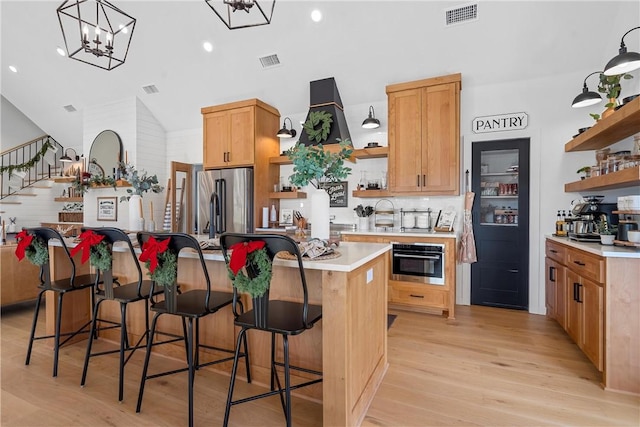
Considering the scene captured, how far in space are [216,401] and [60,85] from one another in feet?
23.0

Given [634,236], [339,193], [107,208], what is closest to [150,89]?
[107,208]

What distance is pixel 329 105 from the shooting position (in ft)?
15.3

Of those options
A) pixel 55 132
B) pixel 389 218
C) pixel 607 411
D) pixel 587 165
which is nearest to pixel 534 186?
pixel 587 165

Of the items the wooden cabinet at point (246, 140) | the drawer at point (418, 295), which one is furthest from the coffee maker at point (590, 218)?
the wooden cabinet at point (246, 140)

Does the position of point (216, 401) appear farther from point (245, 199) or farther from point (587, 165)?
point (587, 165)

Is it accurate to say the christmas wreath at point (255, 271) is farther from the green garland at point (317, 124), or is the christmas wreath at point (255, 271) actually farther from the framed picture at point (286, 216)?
the framed picture at point (286, 216)

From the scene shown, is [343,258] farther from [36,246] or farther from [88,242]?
[36,246]

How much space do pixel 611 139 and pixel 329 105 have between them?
3134 millimetres

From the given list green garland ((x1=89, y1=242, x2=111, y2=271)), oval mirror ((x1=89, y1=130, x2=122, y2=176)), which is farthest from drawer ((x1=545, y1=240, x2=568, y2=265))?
oval mirror ((x1=89, y1=130, x2=122, y2=176))

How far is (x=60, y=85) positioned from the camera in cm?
641

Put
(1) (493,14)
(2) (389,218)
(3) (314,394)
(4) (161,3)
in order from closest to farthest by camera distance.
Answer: (3) (314,394), (1) (493,14), (4) (161,3), (2) (389,218)

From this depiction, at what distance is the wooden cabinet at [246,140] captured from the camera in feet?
16.4

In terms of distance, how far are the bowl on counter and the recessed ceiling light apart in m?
3.64

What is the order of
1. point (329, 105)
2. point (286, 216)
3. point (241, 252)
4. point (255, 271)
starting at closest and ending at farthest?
1. point (241, 252)
2. point (255, 271)
3. point (329, 105)
4. point (286, 216)
